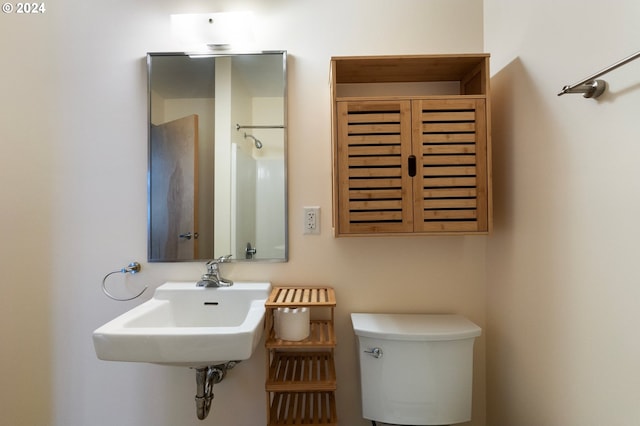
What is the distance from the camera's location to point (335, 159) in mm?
1133

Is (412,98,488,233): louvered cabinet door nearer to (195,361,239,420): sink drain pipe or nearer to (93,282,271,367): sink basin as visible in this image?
(93,282,271,367): sink basin

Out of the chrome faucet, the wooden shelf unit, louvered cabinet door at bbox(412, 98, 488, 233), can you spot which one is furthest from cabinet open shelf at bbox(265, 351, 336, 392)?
louvered cabinet door at bbox(412, 98, 488, 233)

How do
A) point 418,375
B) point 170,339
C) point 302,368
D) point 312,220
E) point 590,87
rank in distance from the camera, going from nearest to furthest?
1. point 590,87
2. point 170,339
3. point 418,375
4. point 302,368
5. point 312,220

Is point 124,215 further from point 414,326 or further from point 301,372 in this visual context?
point 414,326

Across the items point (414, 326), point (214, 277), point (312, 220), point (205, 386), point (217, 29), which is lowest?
point (205, 386)

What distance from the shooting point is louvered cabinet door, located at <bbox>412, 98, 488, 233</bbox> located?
44.6 inches

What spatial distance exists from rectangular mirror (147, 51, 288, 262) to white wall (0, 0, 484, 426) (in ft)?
0.21

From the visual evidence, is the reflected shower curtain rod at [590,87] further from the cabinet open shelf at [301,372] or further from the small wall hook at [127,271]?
the small wall hook at [127,271]

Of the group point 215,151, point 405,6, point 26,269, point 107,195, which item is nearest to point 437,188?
point 405,6

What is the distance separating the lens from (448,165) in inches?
44.7

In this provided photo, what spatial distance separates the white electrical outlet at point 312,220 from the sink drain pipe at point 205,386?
0.68m

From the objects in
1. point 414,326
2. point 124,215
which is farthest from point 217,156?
point 414,326

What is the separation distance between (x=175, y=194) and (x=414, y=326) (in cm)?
121

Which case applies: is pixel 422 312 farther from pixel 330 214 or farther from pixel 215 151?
pixel 215 151
